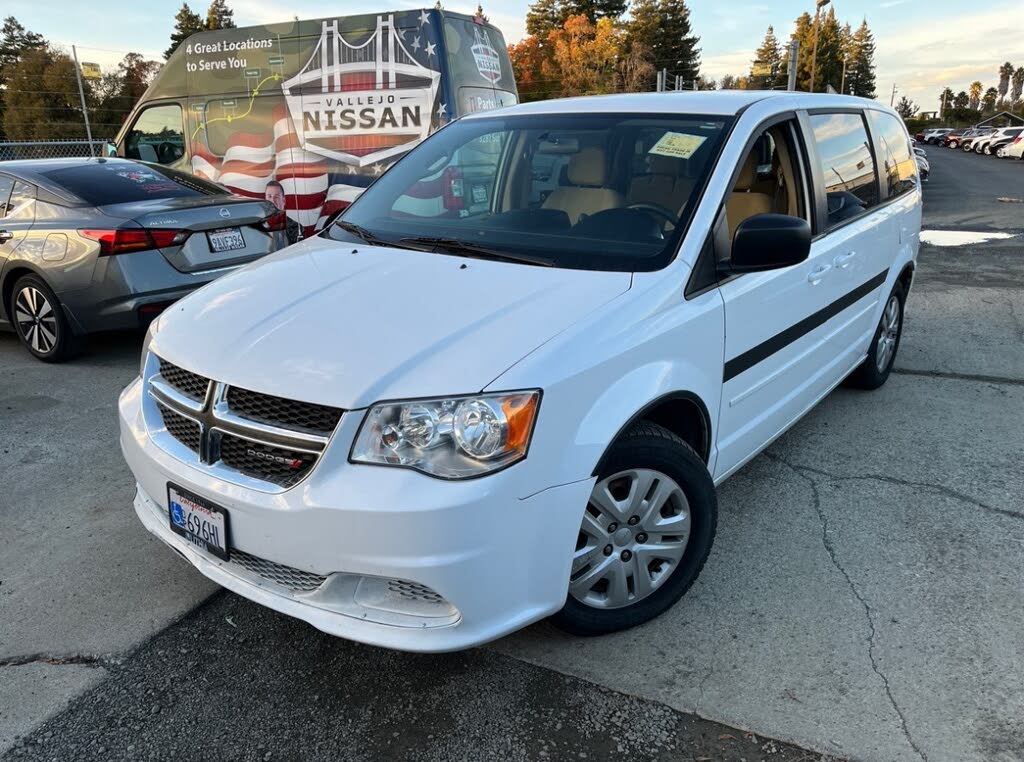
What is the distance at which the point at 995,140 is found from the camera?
4491 centimetres

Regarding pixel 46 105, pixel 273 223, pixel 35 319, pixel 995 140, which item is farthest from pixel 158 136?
pixel 995 140

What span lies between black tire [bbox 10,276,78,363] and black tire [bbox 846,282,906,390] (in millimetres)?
5458

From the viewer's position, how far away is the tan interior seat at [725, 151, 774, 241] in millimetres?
3215

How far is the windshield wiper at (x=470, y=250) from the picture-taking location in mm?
2900

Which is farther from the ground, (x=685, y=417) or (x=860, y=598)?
(x=685, y=417)

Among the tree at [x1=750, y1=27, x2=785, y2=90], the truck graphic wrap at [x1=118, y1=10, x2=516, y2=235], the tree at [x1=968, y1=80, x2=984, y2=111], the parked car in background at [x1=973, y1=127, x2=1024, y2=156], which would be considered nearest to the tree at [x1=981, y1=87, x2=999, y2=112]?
the tree at [x1=968, y1=80, x2=984, y2=111]

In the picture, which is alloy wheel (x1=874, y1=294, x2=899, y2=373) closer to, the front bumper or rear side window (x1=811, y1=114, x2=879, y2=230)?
rear side window (x1=811, y1=114, x2=879, y2=230)

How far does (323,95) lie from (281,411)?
6928 millimetres

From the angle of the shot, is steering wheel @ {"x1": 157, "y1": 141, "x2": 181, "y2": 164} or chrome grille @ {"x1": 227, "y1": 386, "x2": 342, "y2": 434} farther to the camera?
steering wheel @ {"x1": 157, "y1": 141, "x2": 181, "y2": 164}

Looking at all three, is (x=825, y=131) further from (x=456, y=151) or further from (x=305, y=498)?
(x=305, y=498)

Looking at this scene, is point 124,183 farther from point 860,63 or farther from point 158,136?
point 860,63

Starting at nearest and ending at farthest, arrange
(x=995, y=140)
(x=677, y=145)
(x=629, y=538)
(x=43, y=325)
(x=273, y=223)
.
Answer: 1. (x=629, y=538)
2. (x=677, y=145)
3. (x=43, y=325)
4. (x=273, y=223)
5. (x=995, y=140)

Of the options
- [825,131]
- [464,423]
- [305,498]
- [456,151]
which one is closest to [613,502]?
[464,423]

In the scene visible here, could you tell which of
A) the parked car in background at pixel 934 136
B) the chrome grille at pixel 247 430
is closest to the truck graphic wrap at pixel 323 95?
the chrome grille at pixel 247 430
